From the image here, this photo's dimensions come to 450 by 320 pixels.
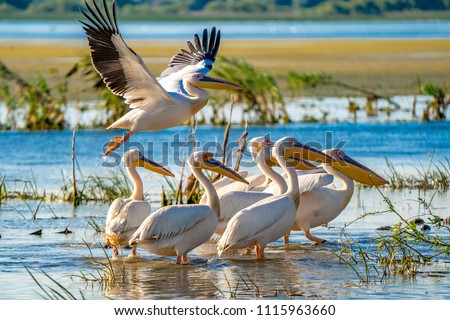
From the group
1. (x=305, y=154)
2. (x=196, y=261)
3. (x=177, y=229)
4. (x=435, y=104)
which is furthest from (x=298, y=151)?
(x=435, y=104)

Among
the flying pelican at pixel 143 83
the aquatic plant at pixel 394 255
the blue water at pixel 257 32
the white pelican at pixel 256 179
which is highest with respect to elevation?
the blue water at pixel 257 32

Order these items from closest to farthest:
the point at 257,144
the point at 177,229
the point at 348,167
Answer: the point at 177,229 → the point at 257,144 → the point at 348,167

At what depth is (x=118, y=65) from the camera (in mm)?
8398

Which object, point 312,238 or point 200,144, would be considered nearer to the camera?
point 312,238

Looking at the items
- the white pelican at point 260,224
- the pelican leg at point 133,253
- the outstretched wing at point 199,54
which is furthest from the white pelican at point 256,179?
the outstretched wing at point 199,54

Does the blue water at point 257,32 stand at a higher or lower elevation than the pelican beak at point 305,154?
higher

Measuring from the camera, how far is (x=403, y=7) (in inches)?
3054

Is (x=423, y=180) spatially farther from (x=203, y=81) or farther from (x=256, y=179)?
(x=203, y=81)

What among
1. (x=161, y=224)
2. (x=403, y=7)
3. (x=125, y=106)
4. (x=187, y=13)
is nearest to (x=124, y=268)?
(x=161, y=224)

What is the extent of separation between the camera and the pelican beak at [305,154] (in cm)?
850

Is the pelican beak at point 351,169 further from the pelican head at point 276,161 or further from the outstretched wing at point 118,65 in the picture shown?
the outstretched wing at point 118,65

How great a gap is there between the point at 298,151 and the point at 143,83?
1.43 meters

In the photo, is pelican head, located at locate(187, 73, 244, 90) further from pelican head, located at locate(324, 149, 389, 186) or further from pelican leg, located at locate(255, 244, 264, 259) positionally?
pelican leg, located at locate(255, 244, 264, 259)

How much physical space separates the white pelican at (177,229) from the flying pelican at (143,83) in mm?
1377
